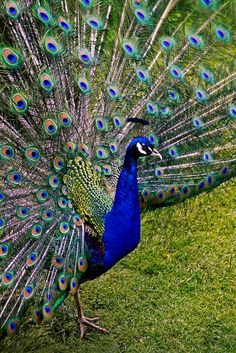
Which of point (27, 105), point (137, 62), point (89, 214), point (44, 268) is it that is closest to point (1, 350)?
point (44, 268)

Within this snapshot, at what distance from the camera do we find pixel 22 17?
291cm

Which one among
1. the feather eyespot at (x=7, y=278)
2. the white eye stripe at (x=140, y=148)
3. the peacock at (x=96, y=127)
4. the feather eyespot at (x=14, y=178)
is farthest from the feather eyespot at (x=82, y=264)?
the white eye stripe at (x=140, y=148)

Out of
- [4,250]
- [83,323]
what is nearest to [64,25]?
[4,250]

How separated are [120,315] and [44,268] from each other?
2.97 ft

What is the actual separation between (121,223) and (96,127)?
0.47 m

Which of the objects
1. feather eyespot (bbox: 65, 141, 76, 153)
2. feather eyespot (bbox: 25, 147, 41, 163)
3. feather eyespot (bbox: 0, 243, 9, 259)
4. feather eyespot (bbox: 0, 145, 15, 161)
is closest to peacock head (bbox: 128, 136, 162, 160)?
feather eyespot (bbox: 65, 141, 76, 153)

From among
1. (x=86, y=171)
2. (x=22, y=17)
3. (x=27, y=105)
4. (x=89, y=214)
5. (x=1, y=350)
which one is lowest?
(x=1, y=350)

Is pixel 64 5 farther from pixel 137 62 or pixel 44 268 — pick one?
pixel 44 268

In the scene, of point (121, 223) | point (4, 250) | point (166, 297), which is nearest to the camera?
point (4, 250)

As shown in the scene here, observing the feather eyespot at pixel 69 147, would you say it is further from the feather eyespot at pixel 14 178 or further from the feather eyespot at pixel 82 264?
the feather eyespot at pixel 82 264

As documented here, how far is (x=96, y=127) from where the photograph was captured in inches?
122

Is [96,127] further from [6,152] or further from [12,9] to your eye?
[12,9]

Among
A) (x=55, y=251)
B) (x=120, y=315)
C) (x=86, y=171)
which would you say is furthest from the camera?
(x=120, y=315)

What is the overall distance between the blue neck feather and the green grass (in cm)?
52
